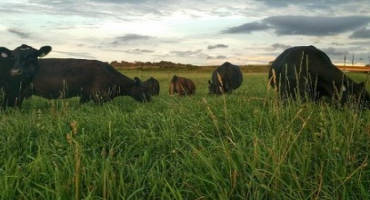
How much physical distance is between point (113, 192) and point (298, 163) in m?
1.72

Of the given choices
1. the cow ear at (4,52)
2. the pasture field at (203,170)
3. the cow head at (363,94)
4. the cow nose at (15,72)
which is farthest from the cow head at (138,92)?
the pasture field at (203,170)

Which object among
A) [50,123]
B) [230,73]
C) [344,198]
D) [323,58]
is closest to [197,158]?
[344,198]

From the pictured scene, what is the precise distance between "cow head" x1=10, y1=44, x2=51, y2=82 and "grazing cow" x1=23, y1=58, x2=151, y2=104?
1.59 ft

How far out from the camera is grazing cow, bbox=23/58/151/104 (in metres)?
11.8

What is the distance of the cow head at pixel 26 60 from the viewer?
10.3m

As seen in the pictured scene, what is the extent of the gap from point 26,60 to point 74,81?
5.08 ft

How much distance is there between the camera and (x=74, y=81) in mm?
11789

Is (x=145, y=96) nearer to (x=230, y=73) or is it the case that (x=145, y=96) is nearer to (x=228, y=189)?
(x=230, y=73)

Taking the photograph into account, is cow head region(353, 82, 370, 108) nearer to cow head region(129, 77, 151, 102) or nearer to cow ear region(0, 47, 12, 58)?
cow head region(129, 77, 151, 102)

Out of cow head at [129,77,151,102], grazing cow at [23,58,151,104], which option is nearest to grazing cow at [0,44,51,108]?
grazing cow at [23,58,151,104]

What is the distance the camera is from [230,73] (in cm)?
2031

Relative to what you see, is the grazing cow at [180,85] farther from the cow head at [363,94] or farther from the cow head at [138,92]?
the cow head at [363,94]

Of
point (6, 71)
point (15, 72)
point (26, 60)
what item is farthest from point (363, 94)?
point (6, 71)

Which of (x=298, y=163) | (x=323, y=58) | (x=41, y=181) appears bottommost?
(x=41, y=181)
